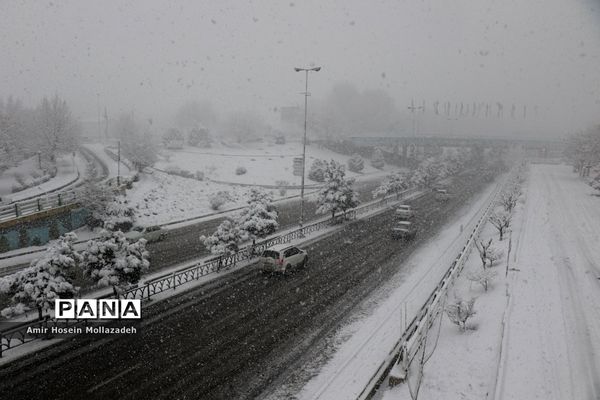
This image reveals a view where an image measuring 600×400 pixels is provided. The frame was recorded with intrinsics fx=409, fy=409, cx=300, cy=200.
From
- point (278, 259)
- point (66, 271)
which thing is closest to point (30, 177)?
point (278, 259)

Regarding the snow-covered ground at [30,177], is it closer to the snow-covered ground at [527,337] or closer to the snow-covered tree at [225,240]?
the snow-covered tree at [225,240]

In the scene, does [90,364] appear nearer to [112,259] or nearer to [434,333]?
[112,259]

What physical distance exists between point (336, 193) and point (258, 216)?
516 inches

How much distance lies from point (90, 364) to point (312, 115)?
115 m

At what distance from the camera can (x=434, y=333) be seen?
50.0 ft

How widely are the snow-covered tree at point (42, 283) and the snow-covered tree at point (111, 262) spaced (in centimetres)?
143

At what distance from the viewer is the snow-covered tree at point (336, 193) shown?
123 ft

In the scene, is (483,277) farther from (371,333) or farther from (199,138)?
(199,138)

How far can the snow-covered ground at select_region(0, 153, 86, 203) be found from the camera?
128ft

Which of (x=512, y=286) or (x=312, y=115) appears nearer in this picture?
(x=512, y=286)

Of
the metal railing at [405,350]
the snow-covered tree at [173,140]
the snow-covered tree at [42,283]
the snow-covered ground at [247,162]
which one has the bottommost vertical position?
the metal railing at [405,350]

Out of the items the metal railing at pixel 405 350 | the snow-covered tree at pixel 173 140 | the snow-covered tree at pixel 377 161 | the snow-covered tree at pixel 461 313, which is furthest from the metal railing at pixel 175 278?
the snow-covered tree at pixel 377 161

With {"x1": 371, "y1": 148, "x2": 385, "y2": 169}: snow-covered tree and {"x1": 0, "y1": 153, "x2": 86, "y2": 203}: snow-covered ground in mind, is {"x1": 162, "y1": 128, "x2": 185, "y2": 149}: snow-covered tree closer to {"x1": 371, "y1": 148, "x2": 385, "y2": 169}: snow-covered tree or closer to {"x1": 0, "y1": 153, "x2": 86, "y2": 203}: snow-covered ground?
{"x1": 0, "y1": 153, "x2": 86, "y2": 203}: snow-covered ground

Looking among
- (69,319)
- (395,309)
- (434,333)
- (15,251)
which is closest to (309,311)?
(395,309)
